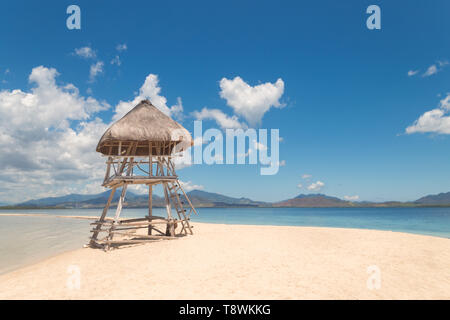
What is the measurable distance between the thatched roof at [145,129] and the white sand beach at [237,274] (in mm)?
4804

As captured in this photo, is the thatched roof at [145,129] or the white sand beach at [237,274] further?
the thatched roof at [145,129]

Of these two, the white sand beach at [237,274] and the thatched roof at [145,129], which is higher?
the thatched roof at [145,129]

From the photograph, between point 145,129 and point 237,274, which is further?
point 145,129

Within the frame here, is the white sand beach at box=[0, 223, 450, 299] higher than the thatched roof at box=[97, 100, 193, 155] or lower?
lower

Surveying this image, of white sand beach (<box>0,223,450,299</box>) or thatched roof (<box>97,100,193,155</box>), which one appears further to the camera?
thatched roof (<box>97,100,193,155</box>)

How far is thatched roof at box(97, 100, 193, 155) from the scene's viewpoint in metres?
12.0

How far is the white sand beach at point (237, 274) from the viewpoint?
6012 mm

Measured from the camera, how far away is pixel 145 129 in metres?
12.5

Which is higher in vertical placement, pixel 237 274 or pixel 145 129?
pixel 145 129

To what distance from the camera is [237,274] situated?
7.28 m

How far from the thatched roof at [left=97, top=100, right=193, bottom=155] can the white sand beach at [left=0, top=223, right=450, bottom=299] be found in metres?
4.80

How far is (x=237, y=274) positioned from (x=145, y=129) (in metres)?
7.99
